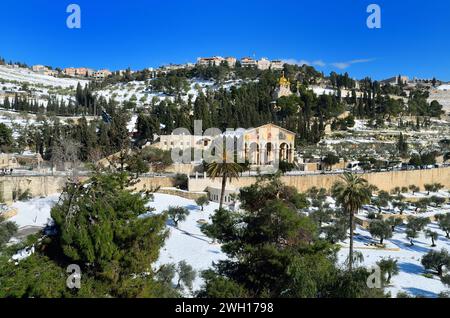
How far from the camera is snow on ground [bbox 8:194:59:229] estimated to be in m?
23.8

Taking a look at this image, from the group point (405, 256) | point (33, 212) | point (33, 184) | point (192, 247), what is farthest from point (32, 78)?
point (405, 256)

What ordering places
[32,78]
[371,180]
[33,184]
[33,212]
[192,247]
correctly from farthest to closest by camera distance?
[32,78] < [371,180] < [33,184] < [33,212] < [192,247]

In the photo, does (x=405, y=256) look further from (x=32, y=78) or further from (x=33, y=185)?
(x=32, y=78)

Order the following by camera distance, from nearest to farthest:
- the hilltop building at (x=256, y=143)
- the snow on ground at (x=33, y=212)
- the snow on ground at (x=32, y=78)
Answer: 1. the snow on ground at (x=33, y=212)
2. the hilltop building at (x=256, y=143)
3. the snow on ground at (x=32, y=78)

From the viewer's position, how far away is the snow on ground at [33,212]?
23844 millimetres

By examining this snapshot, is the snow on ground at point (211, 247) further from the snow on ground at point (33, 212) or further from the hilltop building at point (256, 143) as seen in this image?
the hilltop building at point (256, 143)

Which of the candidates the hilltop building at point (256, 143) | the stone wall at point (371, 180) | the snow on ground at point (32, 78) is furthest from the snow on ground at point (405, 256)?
the snow on ground at point (32, 78)

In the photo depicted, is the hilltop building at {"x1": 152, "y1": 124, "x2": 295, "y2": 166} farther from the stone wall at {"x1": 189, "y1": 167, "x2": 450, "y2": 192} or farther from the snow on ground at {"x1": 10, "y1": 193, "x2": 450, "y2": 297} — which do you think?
the snow on ground at {"x1": 10, "y1": 193, "x2": 450, "y2": 297}

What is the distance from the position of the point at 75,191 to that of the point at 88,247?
1587 millimetres

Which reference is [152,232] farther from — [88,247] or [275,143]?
[275,143]

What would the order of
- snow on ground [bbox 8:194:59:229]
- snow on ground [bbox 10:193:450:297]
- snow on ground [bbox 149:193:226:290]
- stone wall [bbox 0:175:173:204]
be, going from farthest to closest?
stone wall [bbox 0:175:173:204]
snow on ground [bbox 8:194:59:229]
snow on ground [bbox 149:193:226:290]
snow on ground [bbox 10:193:450:297]

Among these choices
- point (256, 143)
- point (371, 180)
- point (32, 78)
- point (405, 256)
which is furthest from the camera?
point (32, 78)

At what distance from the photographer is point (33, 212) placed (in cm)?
2650

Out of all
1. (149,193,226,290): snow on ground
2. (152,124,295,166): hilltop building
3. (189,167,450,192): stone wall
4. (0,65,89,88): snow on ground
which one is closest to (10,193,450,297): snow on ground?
(149,193,226,290): snow on ground
